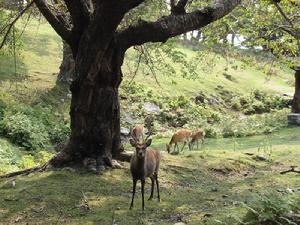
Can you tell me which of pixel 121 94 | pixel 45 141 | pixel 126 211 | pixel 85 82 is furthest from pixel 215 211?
pixel 121 94

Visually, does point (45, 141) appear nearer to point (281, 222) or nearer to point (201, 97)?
point (281, 222)

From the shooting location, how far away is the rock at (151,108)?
85.8ft

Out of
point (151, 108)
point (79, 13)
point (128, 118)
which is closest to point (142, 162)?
point (79, 13)

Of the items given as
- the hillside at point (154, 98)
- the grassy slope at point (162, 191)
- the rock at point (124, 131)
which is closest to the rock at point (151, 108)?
the hillside at point (154, 98)

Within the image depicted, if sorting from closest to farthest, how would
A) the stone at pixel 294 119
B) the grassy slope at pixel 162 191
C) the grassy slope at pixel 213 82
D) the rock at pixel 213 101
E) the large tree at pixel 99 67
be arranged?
1. the grassy slope at pixel 162 191
2. the large tree at pixel 99 67
3. the stone at pixel 294 119
4. the grassy slope at pixel 213 82
5. the rock at pixel 213 101

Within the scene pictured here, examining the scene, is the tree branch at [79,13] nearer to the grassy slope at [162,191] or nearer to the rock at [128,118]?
the grassy slope at [162,191]

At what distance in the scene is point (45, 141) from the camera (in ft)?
58.0

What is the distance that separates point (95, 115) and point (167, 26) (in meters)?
2.50

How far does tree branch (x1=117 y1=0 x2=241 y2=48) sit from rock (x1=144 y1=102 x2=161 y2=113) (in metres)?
15.1

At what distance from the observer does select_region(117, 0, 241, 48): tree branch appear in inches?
422

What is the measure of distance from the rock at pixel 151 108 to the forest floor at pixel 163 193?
1188 centimetres

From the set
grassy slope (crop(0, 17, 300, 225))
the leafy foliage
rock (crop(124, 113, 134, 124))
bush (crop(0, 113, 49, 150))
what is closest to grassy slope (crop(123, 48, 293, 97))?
rock (crop(124, 113, 134, 124))

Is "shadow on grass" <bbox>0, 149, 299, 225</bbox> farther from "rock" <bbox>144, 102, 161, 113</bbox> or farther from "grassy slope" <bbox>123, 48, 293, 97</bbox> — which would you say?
"grassy slope" <bbox>123, 48, 293, 97</bbox>

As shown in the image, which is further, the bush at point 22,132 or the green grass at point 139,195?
the bush at point 22,132
